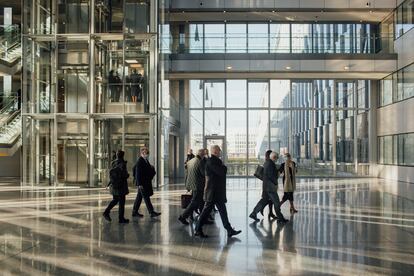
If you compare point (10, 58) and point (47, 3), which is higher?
point (47, 3)

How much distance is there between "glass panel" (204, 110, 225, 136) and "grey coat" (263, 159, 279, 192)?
74.5 feet

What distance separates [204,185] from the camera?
1104 cm

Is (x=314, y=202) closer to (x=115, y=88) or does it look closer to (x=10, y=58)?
(x=115, y=88)

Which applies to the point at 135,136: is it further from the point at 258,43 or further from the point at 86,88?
the point at 258,43

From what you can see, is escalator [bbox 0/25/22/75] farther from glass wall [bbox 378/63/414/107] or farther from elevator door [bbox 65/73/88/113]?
glass wall [bbox 378/63/414/107]

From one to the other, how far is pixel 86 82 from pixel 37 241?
1533 centimetres

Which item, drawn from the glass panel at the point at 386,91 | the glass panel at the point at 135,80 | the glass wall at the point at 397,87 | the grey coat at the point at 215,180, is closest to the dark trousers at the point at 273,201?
the grey coat at the point at 215,180

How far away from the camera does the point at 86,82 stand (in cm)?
2397

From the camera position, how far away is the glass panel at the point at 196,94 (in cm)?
3472

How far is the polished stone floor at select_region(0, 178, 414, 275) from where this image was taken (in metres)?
7.27

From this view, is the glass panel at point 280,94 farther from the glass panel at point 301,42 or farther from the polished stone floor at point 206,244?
the polished stone floor at point 206,244

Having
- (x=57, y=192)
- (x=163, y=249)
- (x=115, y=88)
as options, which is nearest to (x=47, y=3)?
(x=115, y=88)

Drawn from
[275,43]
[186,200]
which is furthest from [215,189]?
[275,43]

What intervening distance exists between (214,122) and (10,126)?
14.3 metres
